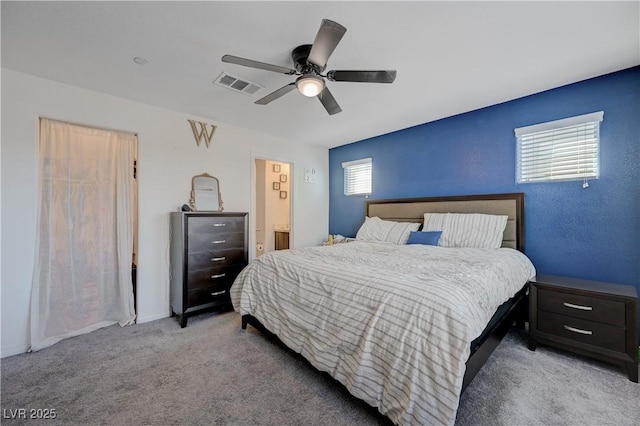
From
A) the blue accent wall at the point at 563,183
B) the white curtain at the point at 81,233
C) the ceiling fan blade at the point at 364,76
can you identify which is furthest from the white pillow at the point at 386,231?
the white curtain at the point at 81,233

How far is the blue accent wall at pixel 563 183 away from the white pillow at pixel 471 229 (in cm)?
34

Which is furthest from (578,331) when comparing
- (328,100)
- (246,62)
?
(246,62)

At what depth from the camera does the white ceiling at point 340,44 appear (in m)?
1.65

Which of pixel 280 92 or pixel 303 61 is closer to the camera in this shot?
pixel 303 61

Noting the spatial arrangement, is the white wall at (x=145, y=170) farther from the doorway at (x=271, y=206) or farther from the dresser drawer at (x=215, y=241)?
the doorway at (x=271, y=206)

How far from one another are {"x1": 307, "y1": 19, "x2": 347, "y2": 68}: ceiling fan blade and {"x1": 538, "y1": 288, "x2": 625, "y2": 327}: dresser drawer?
2.63m

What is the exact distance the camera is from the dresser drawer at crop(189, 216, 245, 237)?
3002mm

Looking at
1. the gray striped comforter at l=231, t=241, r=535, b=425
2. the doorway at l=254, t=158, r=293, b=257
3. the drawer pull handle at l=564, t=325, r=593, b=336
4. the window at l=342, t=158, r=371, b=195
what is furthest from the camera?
the doorway at l=254, t=158, r=293, b=257

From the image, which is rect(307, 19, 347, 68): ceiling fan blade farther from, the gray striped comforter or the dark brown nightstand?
the dark brown nightstand

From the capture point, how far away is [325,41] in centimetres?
163

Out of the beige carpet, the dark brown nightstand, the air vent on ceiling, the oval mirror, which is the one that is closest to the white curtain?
the beige carpet

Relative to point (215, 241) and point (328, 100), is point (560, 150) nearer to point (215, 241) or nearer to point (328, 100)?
point (328, 100)

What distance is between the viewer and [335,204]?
5121 millimetres

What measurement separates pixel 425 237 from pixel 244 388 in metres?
2.46
